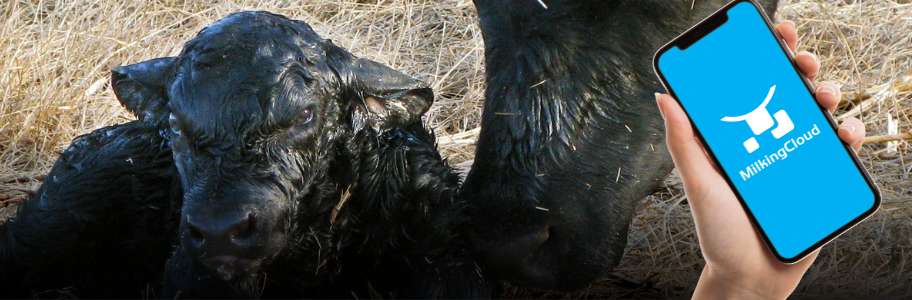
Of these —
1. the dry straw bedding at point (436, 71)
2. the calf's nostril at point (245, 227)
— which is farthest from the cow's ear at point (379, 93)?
the dry straw bedding at point (436, 71)

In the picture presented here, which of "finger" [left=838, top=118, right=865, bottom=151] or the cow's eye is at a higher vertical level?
the cow's eye

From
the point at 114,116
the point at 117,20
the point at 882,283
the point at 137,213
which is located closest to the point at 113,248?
the point at 137,213

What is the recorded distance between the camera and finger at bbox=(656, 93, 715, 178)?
233 cm

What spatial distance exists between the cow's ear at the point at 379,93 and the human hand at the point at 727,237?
105cm

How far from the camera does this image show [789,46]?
2588 mm

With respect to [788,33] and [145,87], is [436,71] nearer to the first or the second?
[145,87]

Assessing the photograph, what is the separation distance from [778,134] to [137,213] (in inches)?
74.3

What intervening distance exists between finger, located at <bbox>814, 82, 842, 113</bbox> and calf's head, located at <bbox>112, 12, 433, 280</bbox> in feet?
3.67

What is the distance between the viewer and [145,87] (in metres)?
3.29

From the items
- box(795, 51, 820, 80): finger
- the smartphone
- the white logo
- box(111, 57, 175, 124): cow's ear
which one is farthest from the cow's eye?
box(795, 51, 820, 80): finger

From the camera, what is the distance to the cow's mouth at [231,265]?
9.33ft

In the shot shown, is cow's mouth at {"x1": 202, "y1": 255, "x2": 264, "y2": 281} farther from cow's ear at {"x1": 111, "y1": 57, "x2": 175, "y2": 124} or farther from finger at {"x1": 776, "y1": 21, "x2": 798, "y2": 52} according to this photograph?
finger at {"x1": 776, "y1": 21, "x2": 798, "y2": 52}

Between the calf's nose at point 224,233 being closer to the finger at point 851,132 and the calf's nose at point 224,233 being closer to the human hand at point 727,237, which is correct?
the human hand at point 727,237

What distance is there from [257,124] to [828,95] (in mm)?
1167
